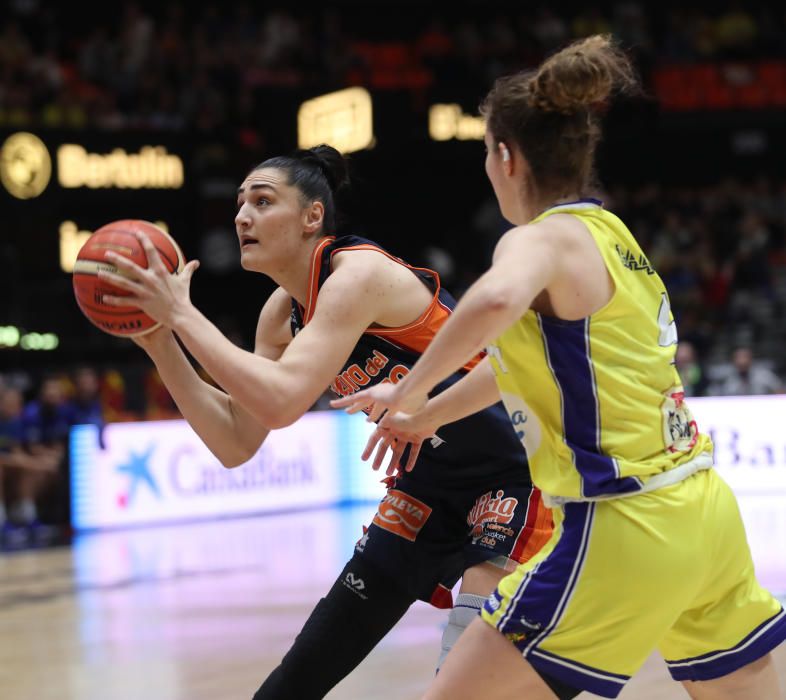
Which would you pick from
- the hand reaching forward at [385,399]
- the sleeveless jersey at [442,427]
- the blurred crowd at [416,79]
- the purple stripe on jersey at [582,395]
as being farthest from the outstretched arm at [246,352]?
the blurred crowd at [416,79]

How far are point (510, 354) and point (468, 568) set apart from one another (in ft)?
2.95

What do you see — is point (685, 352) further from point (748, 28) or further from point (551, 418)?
point (551, 418)

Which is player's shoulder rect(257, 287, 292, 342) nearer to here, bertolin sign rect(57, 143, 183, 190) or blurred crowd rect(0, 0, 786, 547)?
blurred crowd rect(0, 0, 786, 547)

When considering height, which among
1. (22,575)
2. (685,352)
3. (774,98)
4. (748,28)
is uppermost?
(748,28)

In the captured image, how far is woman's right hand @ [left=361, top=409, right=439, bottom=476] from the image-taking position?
2803mm

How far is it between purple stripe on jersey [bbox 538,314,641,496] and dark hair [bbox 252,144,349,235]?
1099 mm

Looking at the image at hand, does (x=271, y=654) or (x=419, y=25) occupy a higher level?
(x=419, y=25)

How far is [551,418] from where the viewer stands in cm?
243

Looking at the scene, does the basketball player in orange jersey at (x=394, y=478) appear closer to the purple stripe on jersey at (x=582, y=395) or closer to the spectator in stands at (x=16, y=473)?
the purple stripe on jersey at (x=582, y=395)

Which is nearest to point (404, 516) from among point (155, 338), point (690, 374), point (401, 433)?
point (401, 433)

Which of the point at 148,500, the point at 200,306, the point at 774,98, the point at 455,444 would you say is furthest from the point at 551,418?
the point at 774,98

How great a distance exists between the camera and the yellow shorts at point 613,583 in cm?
233

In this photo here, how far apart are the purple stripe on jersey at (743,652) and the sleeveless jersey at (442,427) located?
2.64 feet

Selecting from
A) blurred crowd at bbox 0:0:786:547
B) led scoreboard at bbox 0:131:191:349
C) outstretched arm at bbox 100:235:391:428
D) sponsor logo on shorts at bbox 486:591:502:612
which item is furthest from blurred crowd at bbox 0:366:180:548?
sponsor logo on shorts at bbox 486:591:502:612
